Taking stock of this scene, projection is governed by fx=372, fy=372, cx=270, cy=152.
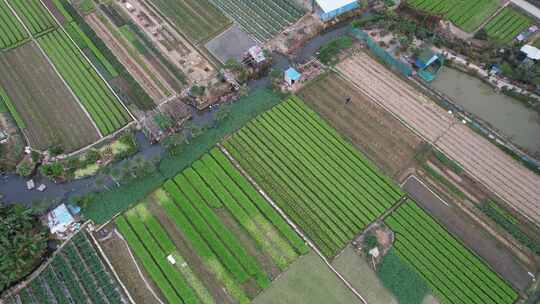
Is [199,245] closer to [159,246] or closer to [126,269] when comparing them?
[159,246]

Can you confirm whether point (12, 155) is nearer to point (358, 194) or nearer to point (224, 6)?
point (224, 6)

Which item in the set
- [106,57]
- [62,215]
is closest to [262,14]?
[106,57]

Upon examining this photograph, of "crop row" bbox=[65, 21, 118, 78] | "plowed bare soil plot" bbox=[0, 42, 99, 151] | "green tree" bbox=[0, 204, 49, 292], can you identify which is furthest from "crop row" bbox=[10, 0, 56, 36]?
"green tree" bbox=[0, 204, 49, 292]

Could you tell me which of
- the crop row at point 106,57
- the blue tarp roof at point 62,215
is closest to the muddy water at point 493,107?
the crop row at point 106,57

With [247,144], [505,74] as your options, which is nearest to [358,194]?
[247,144]

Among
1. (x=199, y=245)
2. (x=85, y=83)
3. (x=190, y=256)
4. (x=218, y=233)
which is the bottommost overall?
(x=190, y=256)

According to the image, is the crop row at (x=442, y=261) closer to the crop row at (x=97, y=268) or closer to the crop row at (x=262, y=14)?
the crop row at (x=97, y=268)
